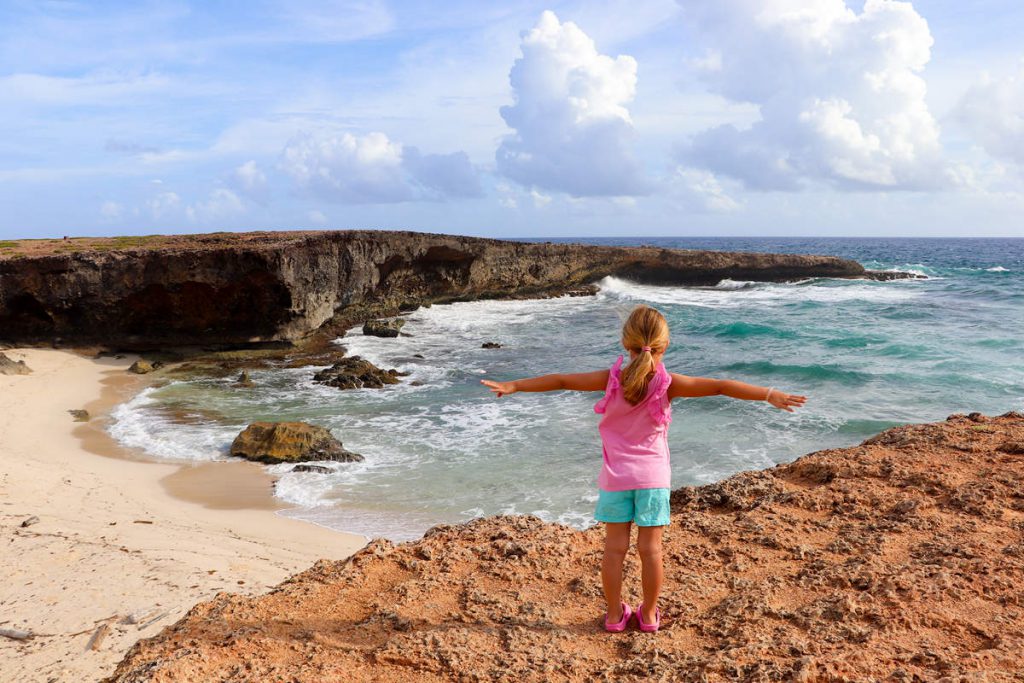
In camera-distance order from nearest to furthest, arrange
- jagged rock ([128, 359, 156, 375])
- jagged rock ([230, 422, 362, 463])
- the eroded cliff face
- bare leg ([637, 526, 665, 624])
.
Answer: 1. bare leg ([637, 526, 665, 624])
2. jagged rock ([230, 422, 362, 463])
3. jagged rock ([128, 359, 156, 375])
4. the eroded cliff face

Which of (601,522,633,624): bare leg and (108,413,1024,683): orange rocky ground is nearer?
(108,413,1024,683): orange rocky ground

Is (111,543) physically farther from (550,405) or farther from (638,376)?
(550,405)

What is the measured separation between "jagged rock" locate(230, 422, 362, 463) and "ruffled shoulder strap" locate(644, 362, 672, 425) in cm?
822

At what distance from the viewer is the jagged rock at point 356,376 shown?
16438mm

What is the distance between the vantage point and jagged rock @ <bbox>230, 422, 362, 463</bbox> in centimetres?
1078

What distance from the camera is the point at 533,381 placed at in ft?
10.9

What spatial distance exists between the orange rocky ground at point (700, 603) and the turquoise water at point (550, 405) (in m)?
3.89

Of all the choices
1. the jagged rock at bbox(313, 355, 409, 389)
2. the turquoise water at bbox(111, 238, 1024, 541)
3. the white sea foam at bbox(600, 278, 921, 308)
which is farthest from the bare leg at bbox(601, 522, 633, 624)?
the white sea foam at bbox(600, 278, 921, 308)

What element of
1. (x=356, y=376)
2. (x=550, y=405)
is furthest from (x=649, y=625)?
(x=356, y=376)

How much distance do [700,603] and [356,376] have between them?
549 inches

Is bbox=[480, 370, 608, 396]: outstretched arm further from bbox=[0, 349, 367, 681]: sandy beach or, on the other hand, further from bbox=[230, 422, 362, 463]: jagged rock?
bbox=[230, 422, 362, 463]: jagged rock

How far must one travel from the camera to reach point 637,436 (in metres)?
3.39

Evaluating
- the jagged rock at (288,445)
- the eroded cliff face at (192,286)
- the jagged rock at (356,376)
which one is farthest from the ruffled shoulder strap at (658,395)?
the eroded cliff face at (192,286)

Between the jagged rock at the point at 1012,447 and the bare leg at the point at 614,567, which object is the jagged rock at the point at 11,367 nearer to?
the bare leg at the point at 614,567
